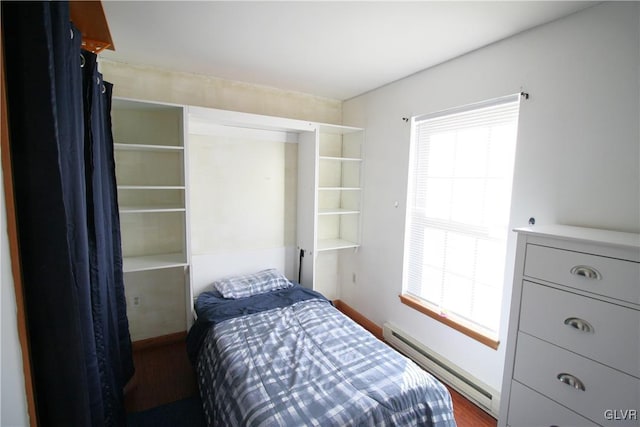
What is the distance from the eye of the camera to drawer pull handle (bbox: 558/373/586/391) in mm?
1188

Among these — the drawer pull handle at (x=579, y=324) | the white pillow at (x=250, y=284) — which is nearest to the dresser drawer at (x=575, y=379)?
the drawer pull handle at (x=579, y=324)

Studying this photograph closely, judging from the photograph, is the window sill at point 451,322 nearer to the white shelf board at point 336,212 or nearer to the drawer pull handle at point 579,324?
the drawer pull handle at point 579,324

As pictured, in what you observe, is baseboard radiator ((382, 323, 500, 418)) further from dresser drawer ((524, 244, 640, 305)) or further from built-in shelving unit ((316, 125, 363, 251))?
dresser drawer ((524, 244, 640, 305))

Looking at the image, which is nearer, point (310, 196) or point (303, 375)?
point (303, 375)

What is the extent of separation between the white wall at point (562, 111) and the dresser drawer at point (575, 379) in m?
0.59

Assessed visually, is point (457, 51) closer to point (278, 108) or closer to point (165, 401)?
point (278, 108)

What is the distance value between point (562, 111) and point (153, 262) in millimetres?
2989

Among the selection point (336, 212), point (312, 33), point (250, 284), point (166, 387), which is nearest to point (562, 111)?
point (312, 33)

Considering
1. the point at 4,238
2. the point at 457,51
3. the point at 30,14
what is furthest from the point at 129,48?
the point at 457,51

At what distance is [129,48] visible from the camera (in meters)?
2.08

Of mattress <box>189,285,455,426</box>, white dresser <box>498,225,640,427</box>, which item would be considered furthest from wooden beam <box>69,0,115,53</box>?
white dresser <box>498,225,640,427</box>

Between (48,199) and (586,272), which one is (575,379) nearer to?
(586,272)

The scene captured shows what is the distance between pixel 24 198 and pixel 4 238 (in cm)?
13

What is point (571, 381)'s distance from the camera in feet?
3.97
